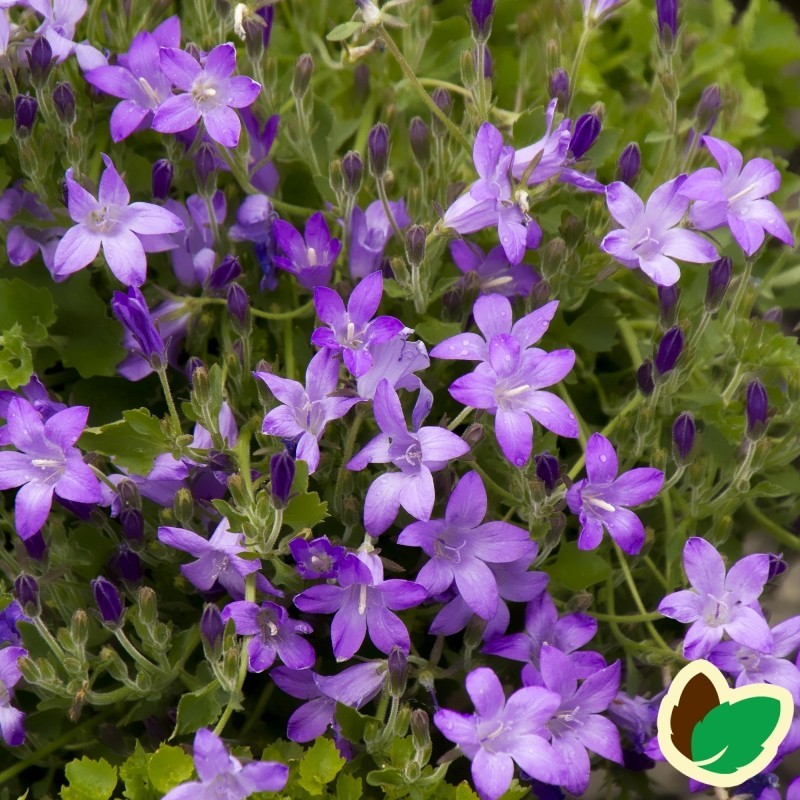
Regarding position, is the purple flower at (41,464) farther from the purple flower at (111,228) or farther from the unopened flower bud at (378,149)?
the unopened flower bud at (378,149)

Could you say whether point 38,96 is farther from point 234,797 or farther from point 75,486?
point 234,797

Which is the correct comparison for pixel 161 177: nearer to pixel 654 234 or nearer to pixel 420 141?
pixel 420 141

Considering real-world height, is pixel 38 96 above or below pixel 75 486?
above

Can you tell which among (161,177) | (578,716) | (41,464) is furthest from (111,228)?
(578,716)

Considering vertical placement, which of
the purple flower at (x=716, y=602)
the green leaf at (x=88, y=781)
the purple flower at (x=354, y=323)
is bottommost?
the green leaf at (x=88, y=781)

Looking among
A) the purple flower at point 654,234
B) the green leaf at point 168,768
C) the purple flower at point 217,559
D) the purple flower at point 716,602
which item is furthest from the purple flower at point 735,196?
the green leaf at point 168,768

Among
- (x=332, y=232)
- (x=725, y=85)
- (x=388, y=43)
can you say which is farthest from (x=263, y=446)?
(x=725, y=85)

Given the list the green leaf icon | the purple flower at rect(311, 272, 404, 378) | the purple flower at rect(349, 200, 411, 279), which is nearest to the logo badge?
the green leaf icon
